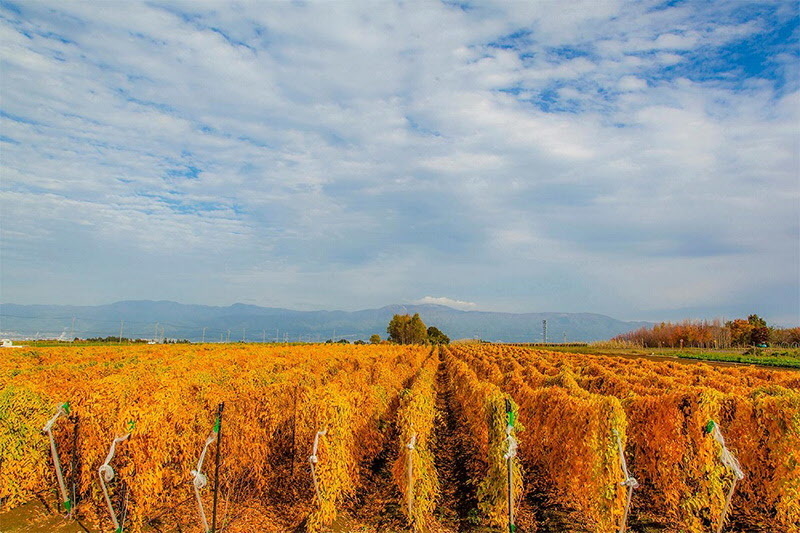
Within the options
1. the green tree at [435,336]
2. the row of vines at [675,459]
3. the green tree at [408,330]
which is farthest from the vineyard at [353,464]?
the green tree at [435,336]

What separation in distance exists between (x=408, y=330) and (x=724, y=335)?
76.6m

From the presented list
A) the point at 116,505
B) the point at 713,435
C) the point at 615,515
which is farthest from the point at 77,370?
the point at 713,435

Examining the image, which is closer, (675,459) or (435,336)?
(675,459)

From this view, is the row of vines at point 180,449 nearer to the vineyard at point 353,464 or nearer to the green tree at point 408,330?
the vineyard at point 353,464

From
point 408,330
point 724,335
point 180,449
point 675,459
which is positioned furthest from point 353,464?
point 724,335

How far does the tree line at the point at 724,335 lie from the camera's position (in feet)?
370

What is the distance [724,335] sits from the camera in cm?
11894

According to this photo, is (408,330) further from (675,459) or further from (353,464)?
(675,459)

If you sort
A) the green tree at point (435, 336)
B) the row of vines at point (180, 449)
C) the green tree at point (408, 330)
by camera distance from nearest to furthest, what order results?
the row of vines at point (180, 449) < the green tree at point (408, 330) < the green tree at point (435, 336)

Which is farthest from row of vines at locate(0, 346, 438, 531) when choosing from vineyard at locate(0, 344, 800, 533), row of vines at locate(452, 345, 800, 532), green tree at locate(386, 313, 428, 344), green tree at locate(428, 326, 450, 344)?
green tree at locate(428, 326, 450, 344)

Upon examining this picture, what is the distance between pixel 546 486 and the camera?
11.0m

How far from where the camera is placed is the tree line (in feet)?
370

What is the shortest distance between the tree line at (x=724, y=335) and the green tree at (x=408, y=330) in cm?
5254

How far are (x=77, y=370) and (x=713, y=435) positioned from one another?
17.1m
